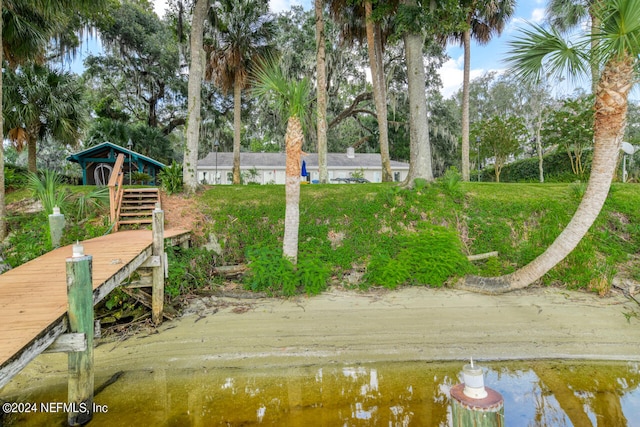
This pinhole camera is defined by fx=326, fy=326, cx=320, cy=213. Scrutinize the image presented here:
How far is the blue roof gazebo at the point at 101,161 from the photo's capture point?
55.0 ft

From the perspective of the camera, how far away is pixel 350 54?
19.8m

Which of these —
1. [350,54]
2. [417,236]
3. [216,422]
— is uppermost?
[350,54]

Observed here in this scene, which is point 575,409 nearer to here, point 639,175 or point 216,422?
point 216,422

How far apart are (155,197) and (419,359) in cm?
824

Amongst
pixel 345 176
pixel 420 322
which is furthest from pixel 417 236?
pixel 345 176

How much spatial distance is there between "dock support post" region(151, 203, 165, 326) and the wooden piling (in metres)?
4.98

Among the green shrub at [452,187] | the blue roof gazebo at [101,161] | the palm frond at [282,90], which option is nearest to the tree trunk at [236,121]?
the blue roof gazebo at [101,161]

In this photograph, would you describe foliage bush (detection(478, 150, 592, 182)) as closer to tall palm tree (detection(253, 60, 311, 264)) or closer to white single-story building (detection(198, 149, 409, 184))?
white single-story building (detection(198, 149, 409, 184))

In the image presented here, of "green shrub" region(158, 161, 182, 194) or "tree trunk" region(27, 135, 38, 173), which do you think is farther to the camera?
"tree trunk" region(27, 135, 38, 173)

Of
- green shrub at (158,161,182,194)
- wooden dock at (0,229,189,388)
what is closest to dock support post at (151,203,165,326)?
wooden dock at (0,229,189,388)

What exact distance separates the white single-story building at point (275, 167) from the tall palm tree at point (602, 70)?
718 inches

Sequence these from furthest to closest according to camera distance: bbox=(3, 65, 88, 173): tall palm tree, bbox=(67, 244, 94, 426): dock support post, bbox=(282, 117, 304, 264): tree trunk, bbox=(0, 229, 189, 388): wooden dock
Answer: bbox=(3, 65, 88, 173): tall palm tree → bbox=(282, 117, 304, 264): tree trunk → bbox=(67, 244, 94, 426): dock support post → bbox=(0, 229, 189, 388): wooden dock

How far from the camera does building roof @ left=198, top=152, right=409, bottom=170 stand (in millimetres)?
23844

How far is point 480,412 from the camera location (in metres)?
1.77
